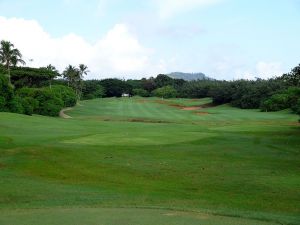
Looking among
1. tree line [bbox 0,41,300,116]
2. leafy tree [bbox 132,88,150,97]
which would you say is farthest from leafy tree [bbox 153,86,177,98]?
leafy tree [bbox 132,88,150,97]

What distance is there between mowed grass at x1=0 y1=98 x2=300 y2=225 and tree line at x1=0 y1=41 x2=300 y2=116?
5.25 m

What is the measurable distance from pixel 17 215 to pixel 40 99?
6441 centimetres

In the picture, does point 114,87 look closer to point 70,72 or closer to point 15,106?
point 70,72

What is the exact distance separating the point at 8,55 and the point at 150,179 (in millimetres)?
76378

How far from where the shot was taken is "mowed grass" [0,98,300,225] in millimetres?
11109

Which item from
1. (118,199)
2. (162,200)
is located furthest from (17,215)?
(162,200)

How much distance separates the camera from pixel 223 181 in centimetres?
1944

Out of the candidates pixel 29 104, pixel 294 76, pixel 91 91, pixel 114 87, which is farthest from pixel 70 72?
pixel 294 76

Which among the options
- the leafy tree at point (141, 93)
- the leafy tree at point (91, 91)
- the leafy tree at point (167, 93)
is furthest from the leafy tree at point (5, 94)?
the leafy tree at point (141, 93)

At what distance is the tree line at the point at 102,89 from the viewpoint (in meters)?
41.3

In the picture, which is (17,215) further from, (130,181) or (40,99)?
(40,99)

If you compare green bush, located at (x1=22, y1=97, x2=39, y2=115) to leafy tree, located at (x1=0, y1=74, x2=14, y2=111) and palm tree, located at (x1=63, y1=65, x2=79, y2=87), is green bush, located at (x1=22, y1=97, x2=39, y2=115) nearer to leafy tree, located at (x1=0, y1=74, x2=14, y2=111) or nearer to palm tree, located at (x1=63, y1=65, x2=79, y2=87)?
leafy tree, located at (x1=0, y1=74, x2=14, y2=111)

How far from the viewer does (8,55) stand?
90500 mm

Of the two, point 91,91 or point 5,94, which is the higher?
point 5,94
